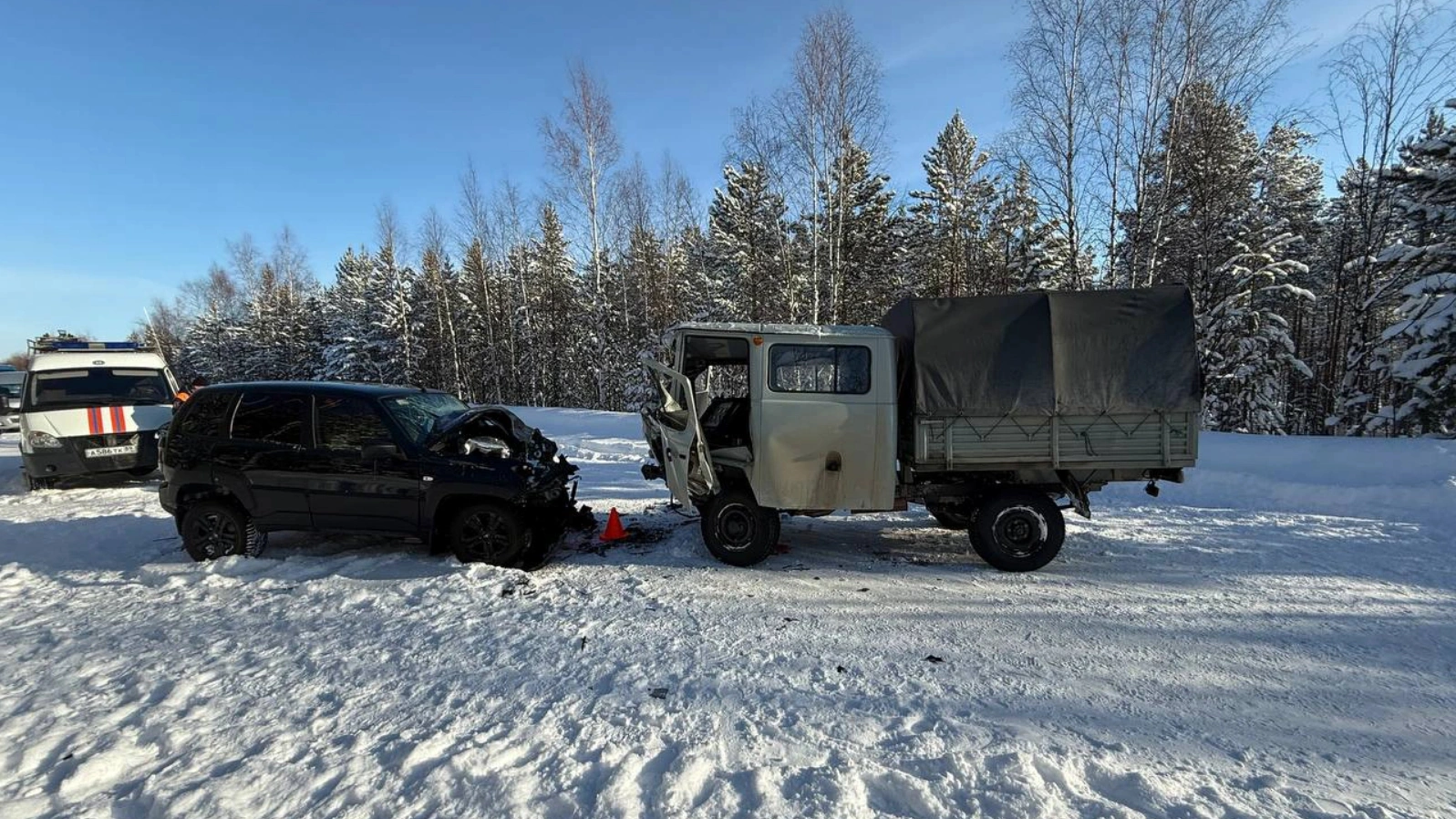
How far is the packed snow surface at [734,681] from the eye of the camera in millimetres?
2662

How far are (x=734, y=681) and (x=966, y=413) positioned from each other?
3.33m

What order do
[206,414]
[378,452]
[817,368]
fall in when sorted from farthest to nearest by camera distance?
[206,414]
[817,368]
[378,452]

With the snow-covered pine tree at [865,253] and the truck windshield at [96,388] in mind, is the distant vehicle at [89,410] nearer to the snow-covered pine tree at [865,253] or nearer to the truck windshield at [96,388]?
the truck windshield at [96,388]

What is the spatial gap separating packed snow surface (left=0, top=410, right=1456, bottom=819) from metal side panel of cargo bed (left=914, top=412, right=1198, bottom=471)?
42.8 inches

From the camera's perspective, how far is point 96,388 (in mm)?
9656

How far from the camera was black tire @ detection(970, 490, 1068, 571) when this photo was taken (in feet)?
18.7

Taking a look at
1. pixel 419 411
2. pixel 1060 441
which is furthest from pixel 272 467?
pixel 1060 441

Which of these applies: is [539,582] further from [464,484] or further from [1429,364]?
[1429,364]

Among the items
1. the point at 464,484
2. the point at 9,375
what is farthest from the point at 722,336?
the point at 9,375

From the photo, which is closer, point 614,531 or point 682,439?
point 682,439

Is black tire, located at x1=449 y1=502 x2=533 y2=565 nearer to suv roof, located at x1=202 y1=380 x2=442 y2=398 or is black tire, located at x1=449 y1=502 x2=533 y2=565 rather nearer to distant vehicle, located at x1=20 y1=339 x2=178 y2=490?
suv roof, located at x1=202 y1=380 x2=442 y2=398

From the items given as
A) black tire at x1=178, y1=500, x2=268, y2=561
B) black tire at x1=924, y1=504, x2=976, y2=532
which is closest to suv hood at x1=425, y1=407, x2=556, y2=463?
black tire at x1=178, y1=500, x2=268, y2=561

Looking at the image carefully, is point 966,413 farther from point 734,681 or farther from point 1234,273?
point 1234,273

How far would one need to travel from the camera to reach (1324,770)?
2.86 meters
